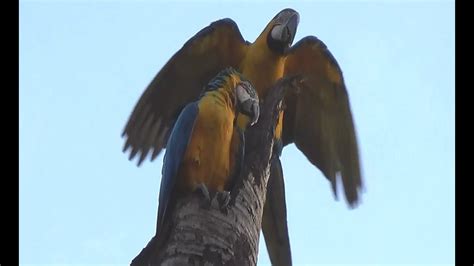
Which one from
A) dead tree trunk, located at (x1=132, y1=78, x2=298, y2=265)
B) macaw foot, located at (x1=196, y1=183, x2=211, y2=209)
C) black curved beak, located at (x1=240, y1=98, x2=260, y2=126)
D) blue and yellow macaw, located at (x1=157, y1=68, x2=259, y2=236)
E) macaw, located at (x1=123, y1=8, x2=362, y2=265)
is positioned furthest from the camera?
macaw, located at (x1=123, y1=8, x2=362, y2=265)

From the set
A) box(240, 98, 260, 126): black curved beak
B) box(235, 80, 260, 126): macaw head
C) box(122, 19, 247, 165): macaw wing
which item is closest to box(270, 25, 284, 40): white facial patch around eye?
box(122, 19, 247, 165): macaw wing

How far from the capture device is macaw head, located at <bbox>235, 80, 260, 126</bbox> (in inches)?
161

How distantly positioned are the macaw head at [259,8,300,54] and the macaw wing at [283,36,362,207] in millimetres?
231

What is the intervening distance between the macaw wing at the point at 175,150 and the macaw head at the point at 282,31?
1.55m

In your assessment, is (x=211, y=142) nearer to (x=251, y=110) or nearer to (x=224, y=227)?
(x=251, y=110)

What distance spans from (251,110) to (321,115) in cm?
178

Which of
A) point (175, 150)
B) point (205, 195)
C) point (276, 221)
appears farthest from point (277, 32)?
point (205, 195)

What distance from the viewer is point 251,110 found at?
13.4ft

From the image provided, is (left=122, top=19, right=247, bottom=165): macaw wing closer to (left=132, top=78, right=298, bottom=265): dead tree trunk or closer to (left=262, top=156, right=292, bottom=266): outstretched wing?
(left=262, top=156, right=292, bottom=266): outstretched wing
